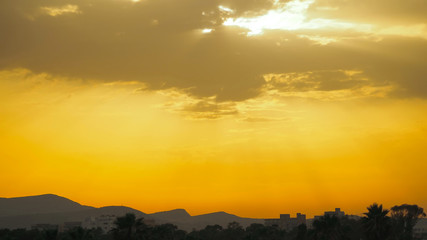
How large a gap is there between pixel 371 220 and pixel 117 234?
48506mm

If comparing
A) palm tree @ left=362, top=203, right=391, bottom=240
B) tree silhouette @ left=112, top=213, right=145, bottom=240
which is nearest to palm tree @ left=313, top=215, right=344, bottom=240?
palm tree @ left=362, top=203, right=391, bottom=240

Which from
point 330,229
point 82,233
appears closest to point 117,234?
point 82,233

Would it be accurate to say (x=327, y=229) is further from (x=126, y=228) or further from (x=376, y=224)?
(x=126, y=228)

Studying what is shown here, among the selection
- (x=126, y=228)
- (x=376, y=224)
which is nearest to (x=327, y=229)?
(x=376, y=224)

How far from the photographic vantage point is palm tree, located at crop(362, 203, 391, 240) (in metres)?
108

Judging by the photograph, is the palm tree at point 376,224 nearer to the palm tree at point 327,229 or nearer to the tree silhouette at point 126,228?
the palm tree at point 327,229

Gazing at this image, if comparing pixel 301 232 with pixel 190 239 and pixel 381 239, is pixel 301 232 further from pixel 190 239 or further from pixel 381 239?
pixel 381 239

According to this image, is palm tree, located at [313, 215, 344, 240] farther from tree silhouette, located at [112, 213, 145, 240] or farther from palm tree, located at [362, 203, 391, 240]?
tree silhouette, located at [112, 213, 145, 240]

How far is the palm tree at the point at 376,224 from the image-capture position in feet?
355

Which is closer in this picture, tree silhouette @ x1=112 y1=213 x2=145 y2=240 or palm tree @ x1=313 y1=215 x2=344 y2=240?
tree silhouette @ x1=112 y1=213 x2=145 y2=240

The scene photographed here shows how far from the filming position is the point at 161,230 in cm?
18662

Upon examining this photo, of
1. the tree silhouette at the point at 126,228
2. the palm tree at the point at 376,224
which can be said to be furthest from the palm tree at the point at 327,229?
the tree silhouette at the point at 126,228

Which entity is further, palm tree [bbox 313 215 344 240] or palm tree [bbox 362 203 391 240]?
palm tree [bbox 313 215 344 240]

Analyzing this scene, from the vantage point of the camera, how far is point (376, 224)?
355 ft
